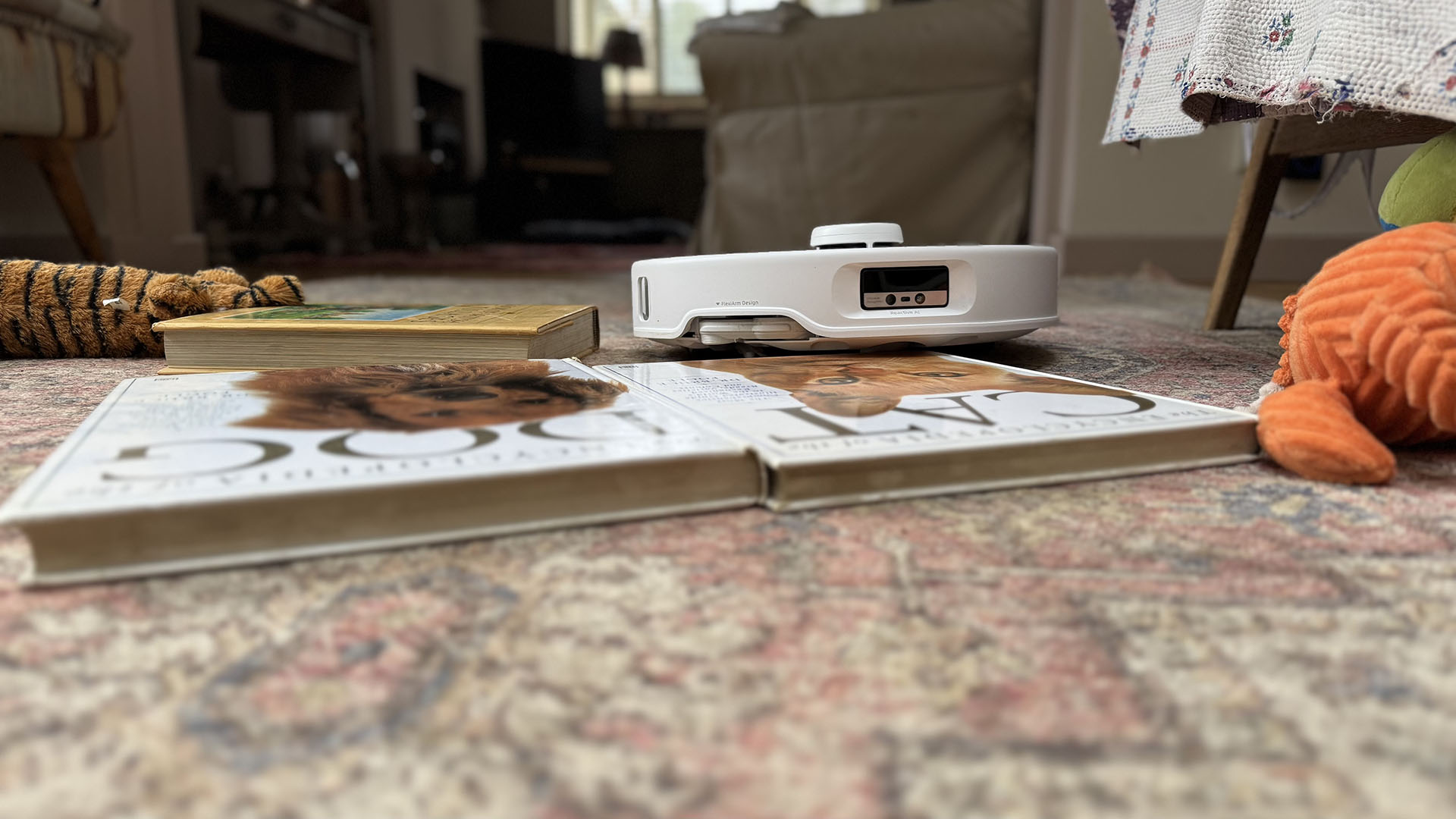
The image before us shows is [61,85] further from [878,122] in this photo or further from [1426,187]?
[1426,187]

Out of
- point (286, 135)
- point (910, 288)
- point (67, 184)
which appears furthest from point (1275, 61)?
point (286, 135)

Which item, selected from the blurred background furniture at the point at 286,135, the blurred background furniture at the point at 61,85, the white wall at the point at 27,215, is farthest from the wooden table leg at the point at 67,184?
the blurred background furniture at the point at 286,135

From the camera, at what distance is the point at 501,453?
1.09 ft

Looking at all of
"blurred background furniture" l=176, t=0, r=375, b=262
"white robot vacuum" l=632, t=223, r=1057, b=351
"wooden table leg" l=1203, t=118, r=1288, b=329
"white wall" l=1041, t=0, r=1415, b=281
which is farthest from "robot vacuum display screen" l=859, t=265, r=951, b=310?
"blurred background furniture" l=176, t=0, r=375, b=262

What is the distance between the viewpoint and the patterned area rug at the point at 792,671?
19 centimetres

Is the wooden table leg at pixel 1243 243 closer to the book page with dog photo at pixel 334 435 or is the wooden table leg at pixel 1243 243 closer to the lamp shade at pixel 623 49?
the book page with dog photo at pixel 334 435

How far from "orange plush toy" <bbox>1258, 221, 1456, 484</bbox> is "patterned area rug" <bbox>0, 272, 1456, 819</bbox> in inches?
0.9

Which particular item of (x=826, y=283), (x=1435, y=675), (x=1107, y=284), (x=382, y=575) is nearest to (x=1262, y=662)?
(x=1435, y=675)

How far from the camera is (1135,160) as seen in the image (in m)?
1.97

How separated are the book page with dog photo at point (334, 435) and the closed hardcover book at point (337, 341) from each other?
4.1 inches

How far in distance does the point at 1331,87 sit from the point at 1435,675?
16.3 inches

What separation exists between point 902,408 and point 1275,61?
38 centimetres

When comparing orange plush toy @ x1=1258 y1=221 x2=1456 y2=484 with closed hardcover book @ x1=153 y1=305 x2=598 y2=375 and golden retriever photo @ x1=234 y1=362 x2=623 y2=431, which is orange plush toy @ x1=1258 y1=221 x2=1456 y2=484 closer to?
golden retriever photo @ x1=234 y1=362 x2=623 y2=431

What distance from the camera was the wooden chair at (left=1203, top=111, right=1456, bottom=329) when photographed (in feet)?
2.57
